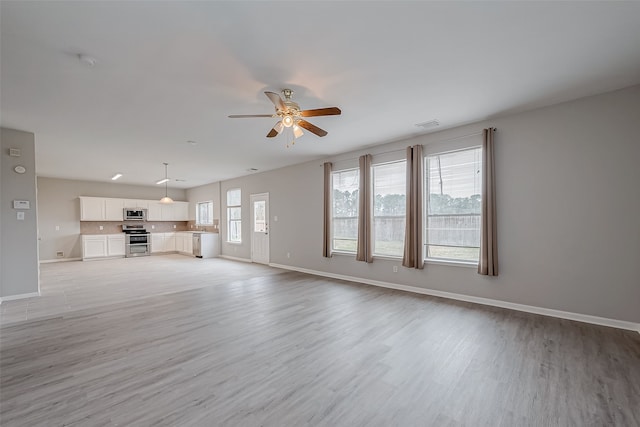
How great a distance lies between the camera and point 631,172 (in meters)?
3.14

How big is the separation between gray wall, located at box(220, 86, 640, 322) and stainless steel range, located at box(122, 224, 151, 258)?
1037 cm

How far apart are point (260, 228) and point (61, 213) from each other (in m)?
6.99

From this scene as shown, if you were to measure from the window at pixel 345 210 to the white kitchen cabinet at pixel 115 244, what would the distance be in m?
8.46

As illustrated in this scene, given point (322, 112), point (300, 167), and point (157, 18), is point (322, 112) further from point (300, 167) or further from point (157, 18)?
point (300, 167)

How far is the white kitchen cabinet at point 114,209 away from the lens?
977 cm

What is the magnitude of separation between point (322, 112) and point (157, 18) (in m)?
1.67

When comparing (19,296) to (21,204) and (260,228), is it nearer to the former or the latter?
(21,204)

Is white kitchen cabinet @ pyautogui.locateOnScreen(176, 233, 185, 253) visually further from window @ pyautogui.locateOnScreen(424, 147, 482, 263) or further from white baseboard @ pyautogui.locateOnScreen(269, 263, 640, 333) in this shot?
window @ pyautogui.locateOnScreen(424, 147, 482, 263)

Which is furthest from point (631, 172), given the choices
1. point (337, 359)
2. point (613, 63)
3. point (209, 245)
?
point (209, 245)

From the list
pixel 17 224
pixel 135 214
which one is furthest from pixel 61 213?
pixel 17 224

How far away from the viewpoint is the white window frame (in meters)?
4.27

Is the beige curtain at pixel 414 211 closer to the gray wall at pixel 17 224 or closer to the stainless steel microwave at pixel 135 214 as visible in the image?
the gray wall at pixel 17 224

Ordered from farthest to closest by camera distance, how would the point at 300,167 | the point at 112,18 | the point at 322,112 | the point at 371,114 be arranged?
the point at 300,167
the point at 371,114
the point at 322,112
the point at 112,18

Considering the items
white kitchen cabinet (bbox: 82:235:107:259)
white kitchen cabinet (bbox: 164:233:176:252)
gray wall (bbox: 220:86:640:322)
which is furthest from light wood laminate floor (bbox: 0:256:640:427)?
white kitchen cabinet (bbox: 164:233:176:252)
